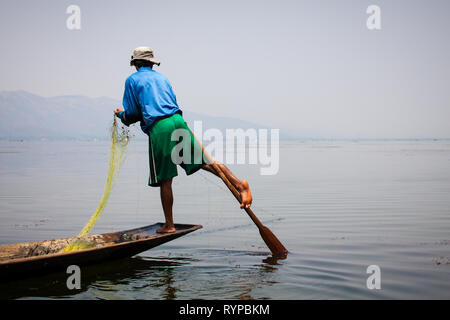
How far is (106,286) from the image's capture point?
5164 mm

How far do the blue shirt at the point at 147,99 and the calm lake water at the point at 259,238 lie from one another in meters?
1.79

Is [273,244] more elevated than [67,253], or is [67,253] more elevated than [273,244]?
[67,253]

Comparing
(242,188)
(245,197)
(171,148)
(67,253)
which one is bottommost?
(67,253)

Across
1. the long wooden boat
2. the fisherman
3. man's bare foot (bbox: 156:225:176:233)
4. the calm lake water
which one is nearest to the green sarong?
the fisherman

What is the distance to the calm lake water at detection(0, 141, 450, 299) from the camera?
502 centimetres

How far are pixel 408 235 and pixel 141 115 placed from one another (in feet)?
14.2

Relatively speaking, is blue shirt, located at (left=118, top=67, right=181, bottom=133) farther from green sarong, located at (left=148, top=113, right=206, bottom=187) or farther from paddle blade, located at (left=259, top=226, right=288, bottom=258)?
paddle blade, located at (left=259, top=226, right=288, bottom=258)

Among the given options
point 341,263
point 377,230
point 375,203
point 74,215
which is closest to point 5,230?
point 74,215

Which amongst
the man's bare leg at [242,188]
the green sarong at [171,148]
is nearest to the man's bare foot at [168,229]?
the green sarong at [171,148]

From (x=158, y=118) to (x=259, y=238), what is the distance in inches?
105

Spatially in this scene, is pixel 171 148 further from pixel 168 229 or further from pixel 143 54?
pixel 143 54

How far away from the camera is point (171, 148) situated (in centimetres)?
616

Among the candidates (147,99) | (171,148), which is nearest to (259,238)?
(171,148)
